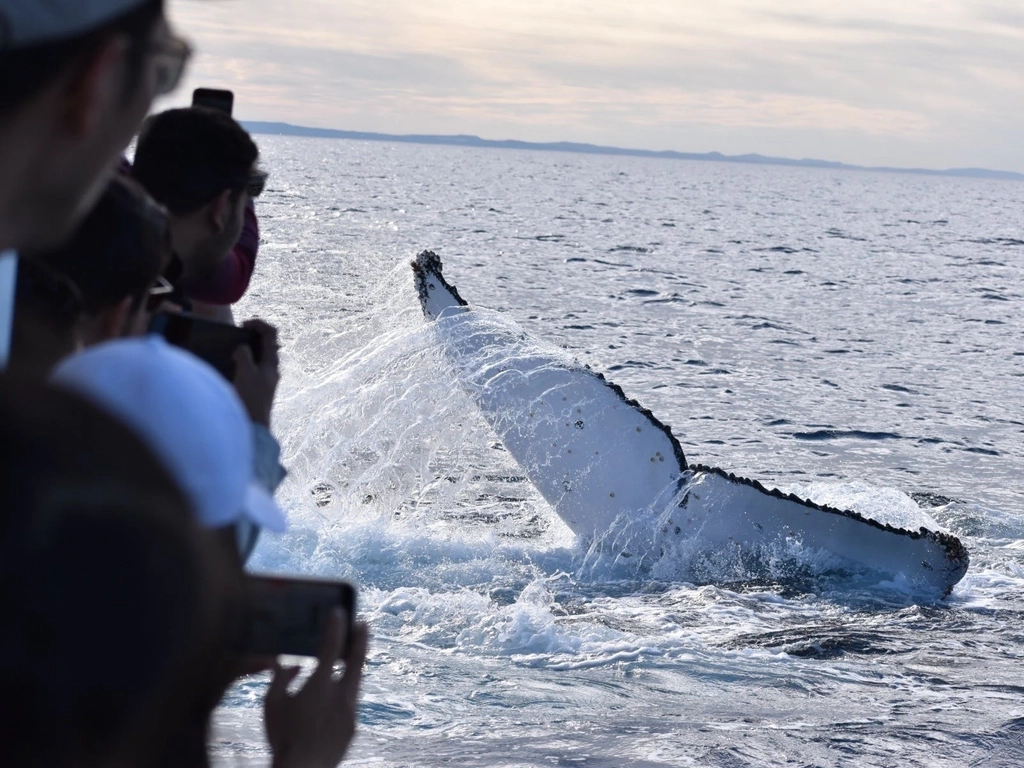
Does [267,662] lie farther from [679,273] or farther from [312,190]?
[312,190]

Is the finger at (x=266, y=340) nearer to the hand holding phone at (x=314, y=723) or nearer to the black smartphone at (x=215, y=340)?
the black smartphone at (x=215, y=340)

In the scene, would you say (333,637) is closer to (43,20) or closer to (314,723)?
(314,723)

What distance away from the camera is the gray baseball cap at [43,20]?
3.44 feet

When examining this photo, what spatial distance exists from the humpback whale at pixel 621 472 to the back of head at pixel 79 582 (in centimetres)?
752

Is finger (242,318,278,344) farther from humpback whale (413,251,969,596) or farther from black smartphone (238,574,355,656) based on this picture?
humpback whale (413,251,969,596)

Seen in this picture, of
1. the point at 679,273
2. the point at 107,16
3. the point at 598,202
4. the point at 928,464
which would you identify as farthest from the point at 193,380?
the point at 598,202

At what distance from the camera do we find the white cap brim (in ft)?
4.21

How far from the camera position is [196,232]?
3258 mm

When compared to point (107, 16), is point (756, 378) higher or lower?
lower

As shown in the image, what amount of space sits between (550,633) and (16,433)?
5953mm

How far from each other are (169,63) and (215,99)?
97.3 inches

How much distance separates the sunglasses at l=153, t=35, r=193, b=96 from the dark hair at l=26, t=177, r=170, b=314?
68cm

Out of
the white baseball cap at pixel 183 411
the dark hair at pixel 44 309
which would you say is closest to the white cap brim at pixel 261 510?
the white baseball cap at pixel 183 411

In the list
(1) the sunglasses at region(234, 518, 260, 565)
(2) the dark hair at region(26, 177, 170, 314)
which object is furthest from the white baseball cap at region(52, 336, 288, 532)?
(2) the dark hair at region(26, 177, 170, 314)
